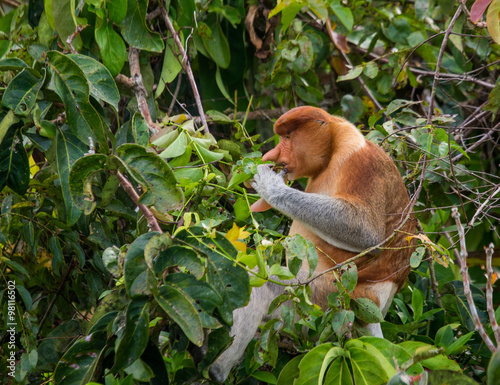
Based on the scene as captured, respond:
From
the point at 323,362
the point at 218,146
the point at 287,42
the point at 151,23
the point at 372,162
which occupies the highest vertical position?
the point at 151,23

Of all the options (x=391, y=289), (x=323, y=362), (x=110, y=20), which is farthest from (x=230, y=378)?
(x=110, y=20)

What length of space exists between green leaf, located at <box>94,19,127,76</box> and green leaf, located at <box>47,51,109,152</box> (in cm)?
71

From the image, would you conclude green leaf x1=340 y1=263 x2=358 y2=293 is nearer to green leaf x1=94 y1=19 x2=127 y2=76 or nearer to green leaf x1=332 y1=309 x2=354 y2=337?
green leaf x1=332 y1=309 x2=354 y2=337

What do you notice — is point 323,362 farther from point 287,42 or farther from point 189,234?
point 287,42

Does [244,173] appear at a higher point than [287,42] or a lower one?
lower

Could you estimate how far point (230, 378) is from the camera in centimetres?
229

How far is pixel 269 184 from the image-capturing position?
8.54ft

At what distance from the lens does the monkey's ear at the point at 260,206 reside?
260cm

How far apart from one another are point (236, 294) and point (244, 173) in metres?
0.62

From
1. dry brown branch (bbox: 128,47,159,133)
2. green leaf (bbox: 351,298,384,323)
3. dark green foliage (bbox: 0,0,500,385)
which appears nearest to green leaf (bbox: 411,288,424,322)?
dark green foliage (bbox: 0,0,500,385)

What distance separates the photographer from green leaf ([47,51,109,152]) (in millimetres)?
1847

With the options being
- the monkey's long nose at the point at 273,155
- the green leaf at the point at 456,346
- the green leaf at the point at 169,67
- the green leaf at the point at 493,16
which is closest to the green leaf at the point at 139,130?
the monkey's long nose at the point at 273,155

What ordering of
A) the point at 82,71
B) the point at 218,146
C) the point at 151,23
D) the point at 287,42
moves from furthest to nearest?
the point at 287,42 → the point at 151,23 → the point at 218,146 → the point at 82,71

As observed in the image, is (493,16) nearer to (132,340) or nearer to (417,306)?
(417,306)
